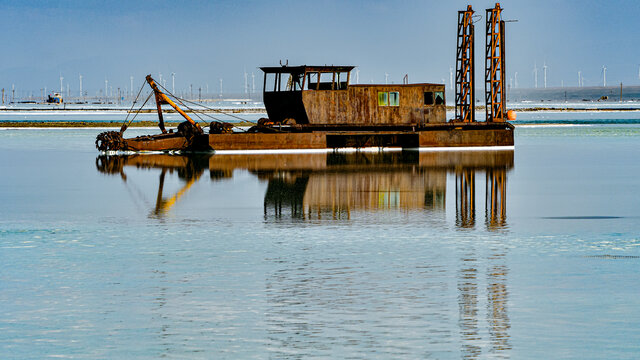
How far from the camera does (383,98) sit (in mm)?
49438

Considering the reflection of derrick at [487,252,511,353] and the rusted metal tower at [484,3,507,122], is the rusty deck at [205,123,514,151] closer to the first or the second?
the rusted metal tower at [484,3,507,122]

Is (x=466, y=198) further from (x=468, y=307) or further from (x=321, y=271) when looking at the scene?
(x=468, y=307)

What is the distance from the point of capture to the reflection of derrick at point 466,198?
19.5 metres

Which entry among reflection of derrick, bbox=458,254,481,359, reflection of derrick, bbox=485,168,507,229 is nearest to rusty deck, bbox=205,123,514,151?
reflection of derrick, bbox=485,168,507,229

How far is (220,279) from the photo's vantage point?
13039 mm

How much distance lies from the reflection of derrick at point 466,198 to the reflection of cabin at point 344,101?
49.7 ft

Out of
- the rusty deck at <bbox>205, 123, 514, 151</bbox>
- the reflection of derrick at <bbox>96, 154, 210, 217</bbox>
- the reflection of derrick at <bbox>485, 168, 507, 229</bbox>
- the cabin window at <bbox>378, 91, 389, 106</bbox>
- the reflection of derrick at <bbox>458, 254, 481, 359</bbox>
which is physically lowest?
the reflection of derrick at <bbox>458, 254, 481, 359</bbox>

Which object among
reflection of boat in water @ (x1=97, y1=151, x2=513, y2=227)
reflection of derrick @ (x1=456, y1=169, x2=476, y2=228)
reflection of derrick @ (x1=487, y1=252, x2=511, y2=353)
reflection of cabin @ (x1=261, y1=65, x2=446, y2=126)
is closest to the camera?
reflection of derrick @ (x1=487, y1=252, x2=511, y2=353)

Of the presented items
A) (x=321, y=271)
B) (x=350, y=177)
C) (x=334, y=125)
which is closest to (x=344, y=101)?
(x=334, y=125)

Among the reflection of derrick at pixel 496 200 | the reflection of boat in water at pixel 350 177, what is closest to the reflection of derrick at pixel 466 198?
the reflection of boat in water at pixel 350 177

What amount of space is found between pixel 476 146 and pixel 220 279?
39.8 meters

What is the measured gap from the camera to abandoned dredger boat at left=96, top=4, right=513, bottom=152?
48500 millimetres

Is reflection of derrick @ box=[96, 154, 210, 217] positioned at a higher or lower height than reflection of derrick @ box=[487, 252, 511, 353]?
higher

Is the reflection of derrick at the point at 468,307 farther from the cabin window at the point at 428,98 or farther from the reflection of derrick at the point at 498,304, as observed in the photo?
the cabin window at the point at 428,98
